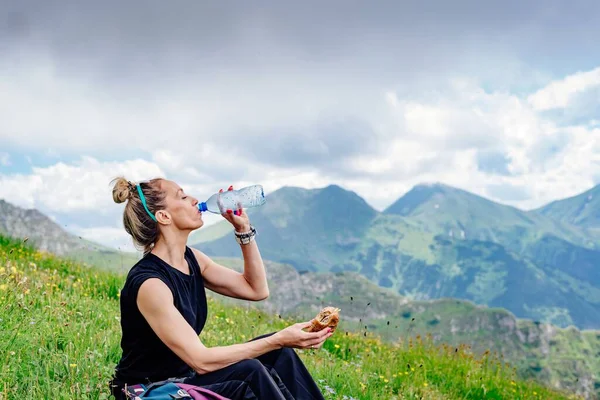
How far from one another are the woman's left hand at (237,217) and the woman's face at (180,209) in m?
0.37

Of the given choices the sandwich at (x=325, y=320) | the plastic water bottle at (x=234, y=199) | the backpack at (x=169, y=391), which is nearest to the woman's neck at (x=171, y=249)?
the plastic water bottle at (x=234, y=199)

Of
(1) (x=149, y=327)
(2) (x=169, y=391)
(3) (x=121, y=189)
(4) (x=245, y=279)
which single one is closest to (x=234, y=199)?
(4) (x=245, y=279)

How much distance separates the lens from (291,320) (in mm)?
12812

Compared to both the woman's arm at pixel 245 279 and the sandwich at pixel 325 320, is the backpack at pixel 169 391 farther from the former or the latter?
the woman's arm at pixel 245 279

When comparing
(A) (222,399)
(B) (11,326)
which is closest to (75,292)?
(B) (11,326)

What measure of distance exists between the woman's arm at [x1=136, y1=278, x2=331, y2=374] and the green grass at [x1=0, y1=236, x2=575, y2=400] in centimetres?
161

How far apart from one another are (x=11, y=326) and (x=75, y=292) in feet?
9.34

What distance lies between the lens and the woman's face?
16.3 ft

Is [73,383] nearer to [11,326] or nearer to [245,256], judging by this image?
[11,326]

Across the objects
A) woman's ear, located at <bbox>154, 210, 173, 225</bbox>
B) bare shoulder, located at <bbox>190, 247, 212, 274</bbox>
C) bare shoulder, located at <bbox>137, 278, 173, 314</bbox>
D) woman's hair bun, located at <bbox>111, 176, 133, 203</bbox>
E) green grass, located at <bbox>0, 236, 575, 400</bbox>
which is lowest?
green grass, located at <bbox>0, 236, 575, 400</bbox>

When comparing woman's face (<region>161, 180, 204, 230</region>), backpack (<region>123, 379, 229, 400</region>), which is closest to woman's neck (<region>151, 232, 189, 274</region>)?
Result: woman's face (<region>161, 180, 204, 230</region>)

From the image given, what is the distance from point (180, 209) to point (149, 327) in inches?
39.3

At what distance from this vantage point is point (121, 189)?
16.2 feet

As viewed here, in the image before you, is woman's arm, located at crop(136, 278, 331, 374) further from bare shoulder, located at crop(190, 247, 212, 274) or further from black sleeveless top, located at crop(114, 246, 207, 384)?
bare shoulder, located at crop(190, 247, 212, 274)
